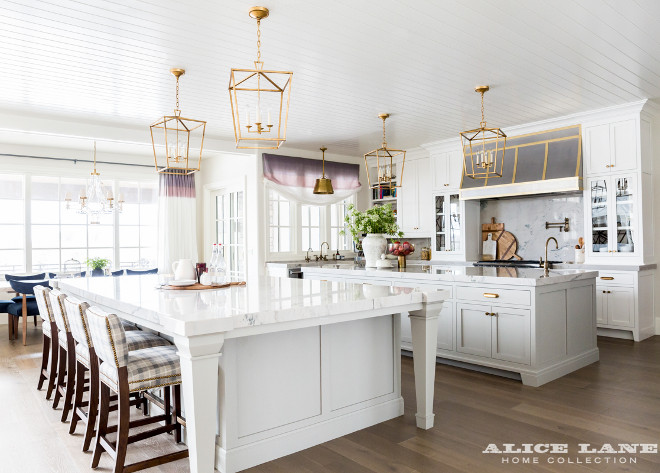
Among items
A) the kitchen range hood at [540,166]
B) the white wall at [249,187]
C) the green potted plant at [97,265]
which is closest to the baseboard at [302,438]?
the kitchen range hood at [540,166]

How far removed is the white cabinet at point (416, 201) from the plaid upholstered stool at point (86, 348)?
5216 mm

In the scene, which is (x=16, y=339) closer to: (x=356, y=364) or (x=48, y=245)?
(x=48, y=245)

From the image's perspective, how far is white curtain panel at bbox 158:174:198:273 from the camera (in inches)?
321

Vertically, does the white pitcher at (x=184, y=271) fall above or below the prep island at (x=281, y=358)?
above

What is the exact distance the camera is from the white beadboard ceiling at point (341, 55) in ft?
10.2

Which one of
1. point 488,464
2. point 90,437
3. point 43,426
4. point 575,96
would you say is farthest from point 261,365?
point 575,96

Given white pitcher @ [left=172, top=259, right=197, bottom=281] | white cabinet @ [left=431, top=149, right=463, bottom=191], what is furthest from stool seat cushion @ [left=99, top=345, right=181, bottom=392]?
white cabinet @ [left=431, top=149, right=463, bottom=191]

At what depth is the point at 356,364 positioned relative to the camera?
303 centimetres

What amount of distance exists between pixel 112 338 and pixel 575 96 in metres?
4.81

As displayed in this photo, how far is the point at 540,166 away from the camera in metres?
6.07

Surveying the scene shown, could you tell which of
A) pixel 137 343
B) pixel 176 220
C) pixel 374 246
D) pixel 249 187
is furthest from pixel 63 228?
pixel 137 343

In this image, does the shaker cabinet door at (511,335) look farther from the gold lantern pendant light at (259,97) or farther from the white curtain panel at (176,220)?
the white curtain panel at (176,220)

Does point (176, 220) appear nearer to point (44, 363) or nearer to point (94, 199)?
point (94, 199)

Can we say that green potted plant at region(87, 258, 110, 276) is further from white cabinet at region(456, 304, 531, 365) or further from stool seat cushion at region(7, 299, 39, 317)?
white cabinet at region(456, 304, 531, 365)
